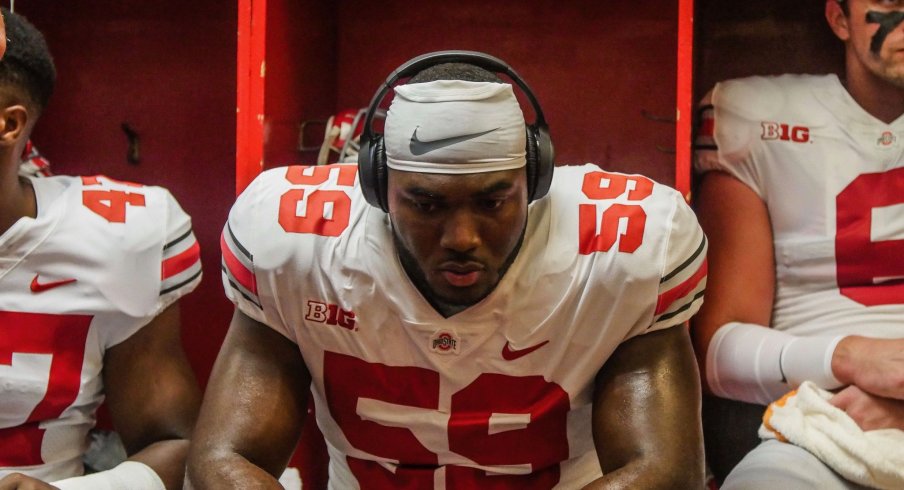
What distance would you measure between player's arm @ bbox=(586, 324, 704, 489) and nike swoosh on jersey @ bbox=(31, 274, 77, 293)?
0.73 metres


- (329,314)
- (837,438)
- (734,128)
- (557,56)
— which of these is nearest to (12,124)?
(329,314)

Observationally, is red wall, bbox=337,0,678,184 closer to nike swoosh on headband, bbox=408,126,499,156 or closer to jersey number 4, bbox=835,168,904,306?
jersey number 4, bbox=835,168,904,306

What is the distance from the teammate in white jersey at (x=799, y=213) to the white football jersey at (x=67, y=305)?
2.63 ft

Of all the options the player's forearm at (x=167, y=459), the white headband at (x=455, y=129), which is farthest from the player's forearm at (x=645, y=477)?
the player's forearm at (x=167, y=459)

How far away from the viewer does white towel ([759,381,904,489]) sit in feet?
4.22

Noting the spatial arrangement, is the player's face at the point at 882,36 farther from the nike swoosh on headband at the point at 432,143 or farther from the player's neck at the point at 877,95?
the nike swoosh on headband at the point at 432,143

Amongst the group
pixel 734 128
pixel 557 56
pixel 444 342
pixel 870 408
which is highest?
pixel 557 56

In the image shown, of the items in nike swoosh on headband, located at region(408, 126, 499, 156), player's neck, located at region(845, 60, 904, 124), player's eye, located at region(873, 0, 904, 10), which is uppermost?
player's eye, located at region(873, 0, 904, 10)

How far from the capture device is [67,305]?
1445 millimetres

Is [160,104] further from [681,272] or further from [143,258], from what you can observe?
[681,272]

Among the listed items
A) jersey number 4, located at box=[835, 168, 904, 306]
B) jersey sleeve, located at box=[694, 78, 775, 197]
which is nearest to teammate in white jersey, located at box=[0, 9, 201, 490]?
jersey sleeve, located at box=[694, 78, 775, 197]

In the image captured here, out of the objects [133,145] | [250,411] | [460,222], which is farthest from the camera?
[133,145]

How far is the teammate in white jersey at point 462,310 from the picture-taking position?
1139 mm

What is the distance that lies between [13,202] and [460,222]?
694 mm
